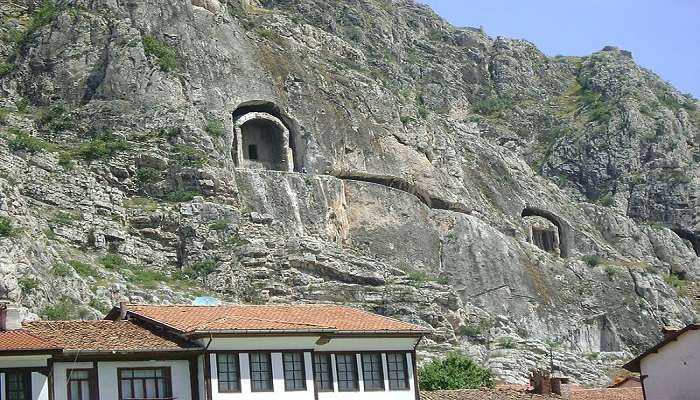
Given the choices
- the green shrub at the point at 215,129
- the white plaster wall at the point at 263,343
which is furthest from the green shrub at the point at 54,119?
the white plaster wall at the point at 263,343

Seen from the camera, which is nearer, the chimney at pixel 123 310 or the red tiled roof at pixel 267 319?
the red tiled roof at pixel 267 319

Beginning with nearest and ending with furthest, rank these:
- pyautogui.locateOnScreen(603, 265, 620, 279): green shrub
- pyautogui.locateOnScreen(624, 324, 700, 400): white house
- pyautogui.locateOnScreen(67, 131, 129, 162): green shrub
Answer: pyautogui.locateOnScreen(624, 324, 700, 400): white house
pyautogui.locateOnScreen(67, 131, 129, 162): green shrub
pyautogui.locateOnScreen(603, 265, 620, 279): green shrub

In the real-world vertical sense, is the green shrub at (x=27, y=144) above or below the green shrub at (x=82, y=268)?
above

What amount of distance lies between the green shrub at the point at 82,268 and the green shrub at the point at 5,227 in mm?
5218

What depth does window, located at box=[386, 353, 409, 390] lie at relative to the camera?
191 feet

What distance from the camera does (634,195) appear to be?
527 ft

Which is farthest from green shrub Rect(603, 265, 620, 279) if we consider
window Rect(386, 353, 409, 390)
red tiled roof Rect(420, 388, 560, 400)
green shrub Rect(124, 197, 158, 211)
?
window Rect(386, 353, 409, 390)

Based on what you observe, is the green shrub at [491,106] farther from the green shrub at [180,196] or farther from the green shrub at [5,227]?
the green shrub at [5,227]

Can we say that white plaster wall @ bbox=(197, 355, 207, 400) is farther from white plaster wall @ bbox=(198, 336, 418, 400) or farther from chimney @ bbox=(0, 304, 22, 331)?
chimney @ bbox=(0, 304, 22, 331)

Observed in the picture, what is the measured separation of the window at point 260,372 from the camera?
2138 inches

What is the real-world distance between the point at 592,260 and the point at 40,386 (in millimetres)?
90557

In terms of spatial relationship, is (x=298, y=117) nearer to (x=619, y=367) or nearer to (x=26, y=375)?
(x=619, y=367)

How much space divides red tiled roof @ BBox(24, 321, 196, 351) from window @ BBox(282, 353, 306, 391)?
4048 millimetres

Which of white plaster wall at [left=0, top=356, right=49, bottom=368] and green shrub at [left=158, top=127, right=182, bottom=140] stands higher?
green shrub at [left=158, top=127, right=182, bottom=140]
